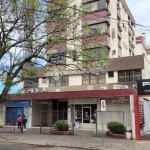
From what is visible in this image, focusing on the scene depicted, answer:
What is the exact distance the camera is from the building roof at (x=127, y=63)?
29.8 m

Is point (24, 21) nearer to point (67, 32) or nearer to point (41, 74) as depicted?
point (67, 32)

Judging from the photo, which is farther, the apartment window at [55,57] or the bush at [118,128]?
the bush at [118,128]

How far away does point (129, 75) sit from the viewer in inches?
1201

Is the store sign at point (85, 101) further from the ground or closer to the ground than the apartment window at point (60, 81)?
closer to the ground

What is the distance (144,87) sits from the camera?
19.8 metres

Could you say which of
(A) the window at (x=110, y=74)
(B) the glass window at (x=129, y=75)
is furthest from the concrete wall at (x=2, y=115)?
(B) the glass window at (x=129, y=75)

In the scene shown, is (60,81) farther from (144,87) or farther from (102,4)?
(144,87)

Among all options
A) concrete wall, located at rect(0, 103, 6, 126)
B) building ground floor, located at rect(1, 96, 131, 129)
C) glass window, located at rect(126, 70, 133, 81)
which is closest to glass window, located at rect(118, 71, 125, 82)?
glass window, located at rect(126, 70, 133, 81)

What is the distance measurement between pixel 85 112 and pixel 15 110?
9763 millimetres

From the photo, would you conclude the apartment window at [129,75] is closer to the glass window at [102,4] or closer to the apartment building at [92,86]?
the apartment building at [92,86]

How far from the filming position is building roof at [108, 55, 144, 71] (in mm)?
29842

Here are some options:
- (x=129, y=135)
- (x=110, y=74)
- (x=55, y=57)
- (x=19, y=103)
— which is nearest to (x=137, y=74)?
(x=110, y=74)

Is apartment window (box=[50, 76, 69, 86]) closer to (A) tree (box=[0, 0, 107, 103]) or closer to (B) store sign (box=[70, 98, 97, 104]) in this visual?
(B) store sign (box=[70, 98, 97, 104])

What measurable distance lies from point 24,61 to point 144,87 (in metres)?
8.79
